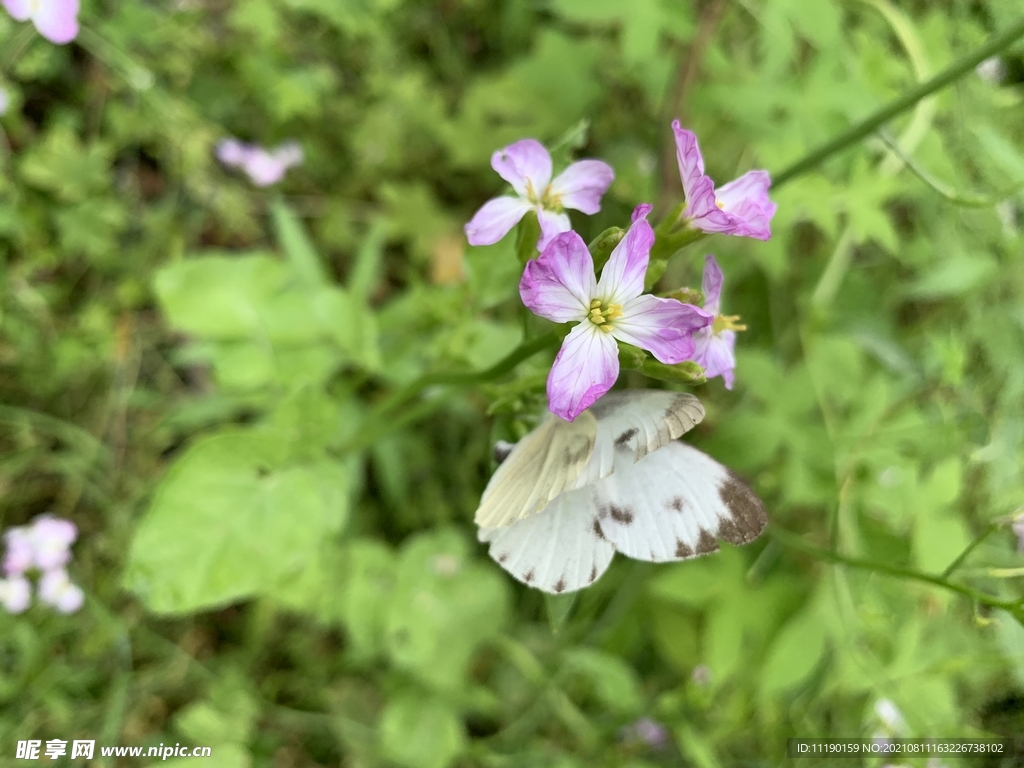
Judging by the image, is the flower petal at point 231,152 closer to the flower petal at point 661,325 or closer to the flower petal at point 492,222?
the flower petal at point 492,222

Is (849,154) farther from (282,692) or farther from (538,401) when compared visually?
(282,692)

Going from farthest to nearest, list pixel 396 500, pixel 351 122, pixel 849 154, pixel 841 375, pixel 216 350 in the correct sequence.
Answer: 1. pixel 351 122
2. pixel 396 500
3. pixel 841 375
4. pixel 216 350
5. pixel 849 154

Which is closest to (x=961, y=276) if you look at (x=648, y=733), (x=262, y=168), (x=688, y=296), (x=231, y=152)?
(x=688, y=296)

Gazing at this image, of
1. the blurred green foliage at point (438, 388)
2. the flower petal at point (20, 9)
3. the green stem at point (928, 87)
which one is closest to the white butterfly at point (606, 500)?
the blurred green foliage at point (438, 388)

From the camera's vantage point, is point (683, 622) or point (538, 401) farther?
point (683, 622)

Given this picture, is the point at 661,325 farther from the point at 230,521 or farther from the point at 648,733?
the point at 648,733

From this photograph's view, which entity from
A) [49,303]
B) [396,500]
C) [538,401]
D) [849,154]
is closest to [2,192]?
[49,303]

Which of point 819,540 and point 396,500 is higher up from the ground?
point 396,500
